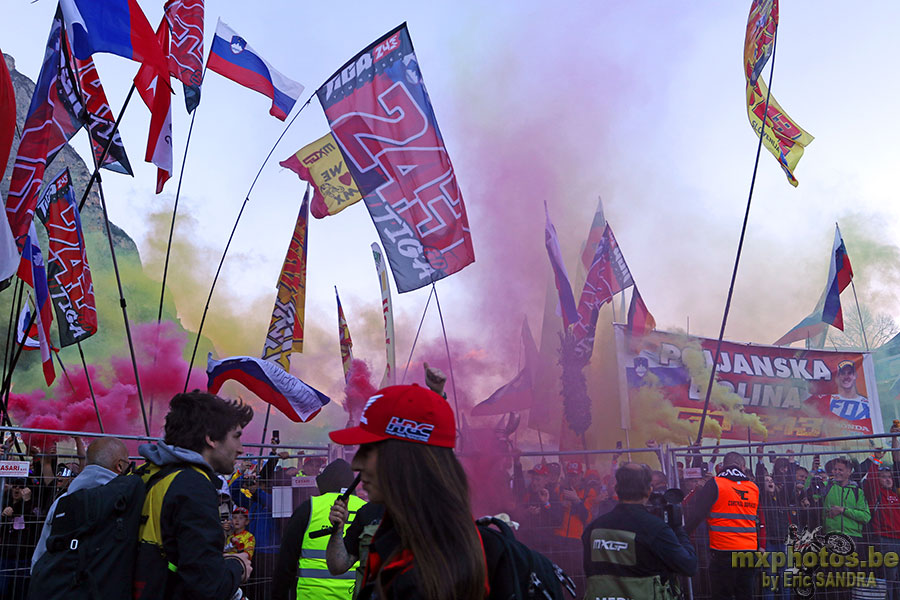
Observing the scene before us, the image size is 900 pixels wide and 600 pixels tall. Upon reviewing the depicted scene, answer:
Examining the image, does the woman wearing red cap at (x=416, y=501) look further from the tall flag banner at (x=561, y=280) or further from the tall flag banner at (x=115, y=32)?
the tall flag banner at (x=561, y=280)

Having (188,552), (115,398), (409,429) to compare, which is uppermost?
(115,398)

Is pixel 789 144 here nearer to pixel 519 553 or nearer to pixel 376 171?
pixel 376 171

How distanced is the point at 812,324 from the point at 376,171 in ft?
65.2

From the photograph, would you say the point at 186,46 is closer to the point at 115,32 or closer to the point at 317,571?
the point at 115,32

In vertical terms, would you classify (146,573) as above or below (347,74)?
below

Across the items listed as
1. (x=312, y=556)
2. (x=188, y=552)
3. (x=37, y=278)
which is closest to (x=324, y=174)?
(x=37, y=278)

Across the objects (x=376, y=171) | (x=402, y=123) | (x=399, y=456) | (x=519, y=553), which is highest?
(x=402, y=123)

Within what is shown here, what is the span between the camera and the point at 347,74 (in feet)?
31.0

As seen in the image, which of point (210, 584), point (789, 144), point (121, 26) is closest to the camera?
point (210, 584)

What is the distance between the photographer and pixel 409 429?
76.5 inches

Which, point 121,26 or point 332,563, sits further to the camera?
point 121,26

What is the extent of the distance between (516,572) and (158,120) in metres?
8.10

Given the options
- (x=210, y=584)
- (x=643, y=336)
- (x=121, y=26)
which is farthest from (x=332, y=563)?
(x=643, y=336)

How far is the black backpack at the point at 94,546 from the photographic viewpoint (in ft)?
10.0
